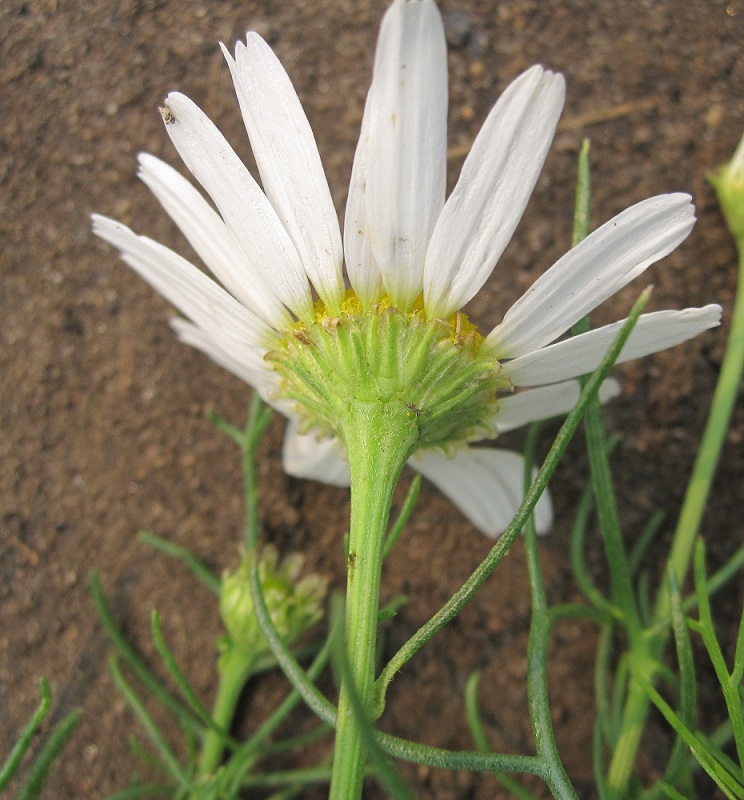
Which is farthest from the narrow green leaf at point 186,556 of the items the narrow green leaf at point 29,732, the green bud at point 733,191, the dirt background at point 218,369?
the green bud at point 733,191

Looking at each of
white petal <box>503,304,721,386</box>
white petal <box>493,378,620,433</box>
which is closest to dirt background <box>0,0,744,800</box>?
white petal <box>493,378,620,433</box>

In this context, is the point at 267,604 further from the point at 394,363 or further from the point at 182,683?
the point at 394,363

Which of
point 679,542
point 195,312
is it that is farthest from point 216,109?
point 679,542

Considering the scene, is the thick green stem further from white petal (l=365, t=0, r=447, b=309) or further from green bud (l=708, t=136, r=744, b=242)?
green bud (l=708, t=136, r=744, b=242)

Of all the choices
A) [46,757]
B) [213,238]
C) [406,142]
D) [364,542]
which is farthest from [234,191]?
[46,757]

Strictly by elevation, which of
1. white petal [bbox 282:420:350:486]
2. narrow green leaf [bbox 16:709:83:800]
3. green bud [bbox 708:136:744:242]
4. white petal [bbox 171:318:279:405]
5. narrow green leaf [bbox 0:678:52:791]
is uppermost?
white petal [bbox 171:318:279:405]

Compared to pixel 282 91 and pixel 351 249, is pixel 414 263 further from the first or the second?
pixel 282 91

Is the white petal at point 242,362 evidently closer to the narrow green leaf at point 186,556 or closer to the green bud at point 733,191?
the narrow green leaf at point 186,556
